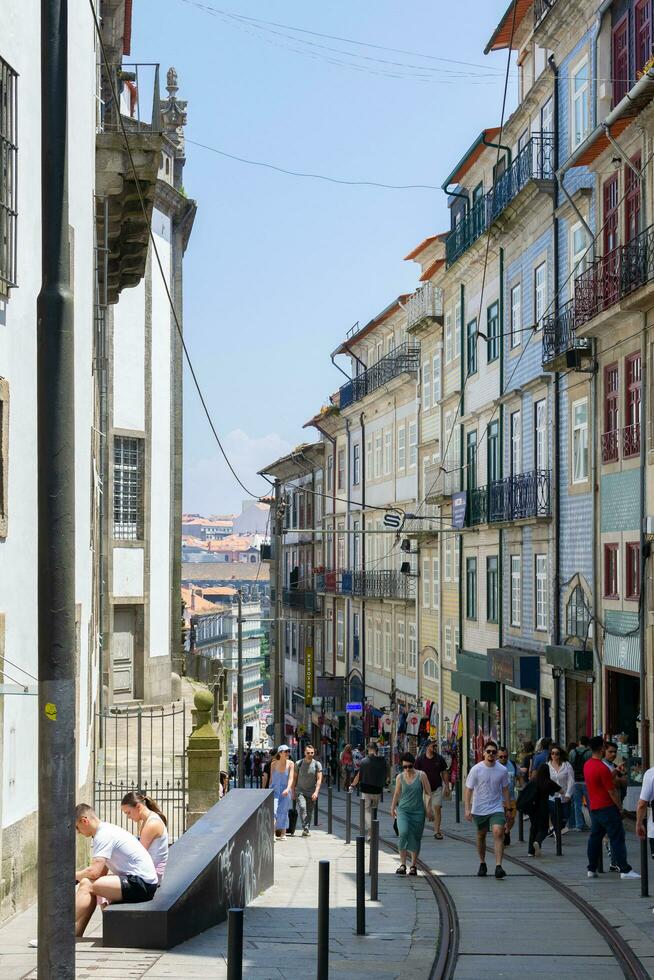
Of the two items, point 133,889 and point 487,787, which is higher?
point 133,889

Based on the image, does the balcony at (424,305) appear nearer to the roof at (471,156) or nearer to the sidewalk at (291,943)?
the roof at (471,156)

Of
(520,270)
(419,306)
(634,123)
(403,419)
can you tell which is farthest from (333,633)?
(634,123)

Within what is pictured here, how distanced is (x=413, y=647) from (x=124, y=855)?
33.9 m

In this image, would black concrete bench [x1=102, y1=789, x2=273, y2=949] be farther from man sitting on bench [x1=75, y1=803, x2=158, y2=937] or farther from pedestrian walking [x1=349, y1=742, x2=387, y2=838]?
pedestrian walking [x1=349, y1=742, x2=387, y2=838]

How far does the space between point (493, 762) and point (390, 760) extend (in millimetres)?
29370

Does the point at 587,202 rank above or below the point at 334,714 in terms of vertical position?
above

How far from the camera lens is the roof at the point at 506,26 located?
2920 cm

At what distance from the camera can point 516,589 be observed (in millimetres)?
30859

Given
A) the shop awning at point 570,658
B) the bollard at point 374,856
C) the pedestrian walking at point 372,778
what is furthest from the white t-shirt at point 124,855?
the shop awning at point 570,658

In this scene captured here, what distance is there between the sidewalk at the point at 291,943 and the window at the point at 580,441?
12512 mm

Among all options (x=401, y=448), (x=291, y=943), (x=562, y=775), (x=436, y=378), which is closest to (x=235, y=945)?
(x=291, y=943)

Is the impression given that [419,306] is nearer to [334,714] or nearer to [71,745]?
[334,714]

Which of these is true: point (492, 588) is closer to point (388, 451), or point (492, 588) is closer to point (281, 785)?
point (281, 785)

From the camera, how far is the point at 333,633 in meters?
57.2
